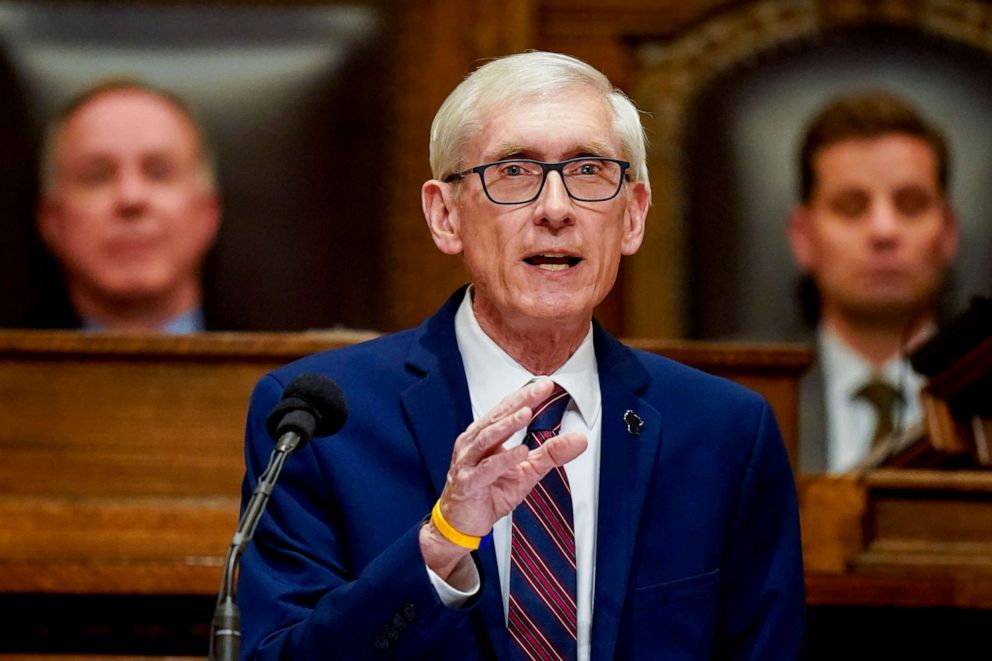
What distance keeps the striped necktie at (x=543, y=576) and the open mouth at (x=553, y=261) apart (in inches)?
11.7

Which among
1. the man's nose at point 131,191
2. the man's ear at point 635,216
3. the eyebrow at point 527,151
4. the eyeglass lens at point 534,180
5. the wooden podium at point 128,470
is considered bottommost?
the wooden podium at point 128,470

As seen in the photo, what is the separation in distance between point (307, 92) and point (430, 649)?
13.1ft

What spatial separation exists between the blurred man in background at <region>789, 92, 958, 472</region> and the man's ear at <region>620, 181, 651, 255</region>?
3382 millimetres

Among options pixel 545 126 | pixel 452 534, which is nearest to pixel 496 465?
pixel 452 534

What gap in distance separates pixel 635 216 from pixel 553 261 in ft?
0.71

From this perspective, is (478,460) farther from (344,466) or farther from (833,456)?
(833,456)

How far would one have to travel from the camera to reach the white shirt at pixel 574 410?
2.11 metres

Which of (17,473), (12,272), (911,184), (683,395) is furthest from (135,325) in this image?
(683,395)

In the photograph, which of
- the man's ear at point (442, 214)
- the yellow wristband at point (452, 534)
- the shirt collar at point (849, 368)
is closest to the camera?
the yellow wristband at point (452, 534)

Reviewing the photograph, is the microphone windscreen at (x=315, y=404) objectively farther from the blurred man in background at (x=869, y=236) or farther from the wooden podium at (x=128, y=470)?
the blurred man in background at (x=869, y=236)

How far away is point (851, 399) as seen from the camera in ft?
18.4

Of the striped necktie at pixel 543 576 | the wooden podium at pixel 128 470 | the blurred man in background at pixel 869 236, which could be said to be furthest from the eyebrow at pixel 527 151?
the blurred man in background at pixel 869 236

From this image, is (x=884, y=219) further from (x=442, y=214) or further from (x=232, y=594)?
(x=232, y=594)

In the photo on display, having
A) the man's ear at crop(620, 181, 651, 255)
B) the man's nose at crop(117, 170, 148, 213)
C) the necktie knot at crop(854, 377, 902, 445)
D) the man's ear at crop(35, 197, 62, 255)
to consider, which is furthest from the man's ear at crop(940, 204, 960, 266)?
the man's ear at crop(620, 181, 651, 255)
